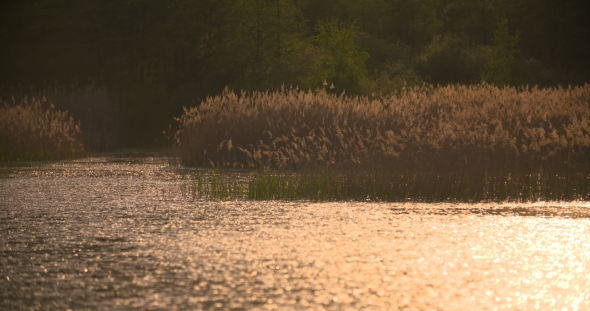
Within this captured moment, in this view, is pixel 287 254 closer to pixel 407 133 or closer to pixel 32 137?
pixel 407 133

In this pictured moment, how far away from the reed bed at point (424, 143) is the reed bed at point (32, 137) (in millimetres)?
3964

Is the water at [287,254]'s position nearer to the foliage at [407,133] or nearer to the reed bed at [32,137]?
the foliage at [407,133]

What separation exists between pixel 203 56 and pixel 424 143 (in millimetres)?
28126

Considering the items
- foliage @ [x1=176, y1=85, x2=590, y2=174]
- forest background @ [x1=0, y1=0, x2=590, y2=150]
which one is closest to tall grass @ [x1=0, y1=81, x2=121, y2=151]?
forest background @ [x1=0, y1=0, x2=590, y2=150]

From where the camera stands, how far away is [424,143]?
1830cm

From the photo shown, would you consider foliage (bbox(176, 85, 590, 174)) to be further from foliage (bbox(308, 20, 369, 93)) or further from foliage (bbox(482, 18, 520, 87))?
foliage (bbox(482, 18, 520, 87))

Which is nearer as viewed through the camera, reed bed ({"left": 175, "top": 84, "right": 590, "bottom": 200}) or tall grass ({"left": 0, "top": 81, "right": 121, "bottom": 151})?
reed bed ({"left": 175, "top": 84, "right": 590, "bottom": 200})

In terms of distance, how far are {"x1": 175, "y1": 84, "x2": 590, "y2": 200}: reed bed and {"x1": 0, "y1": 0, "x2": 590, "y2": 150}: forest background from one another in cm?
896

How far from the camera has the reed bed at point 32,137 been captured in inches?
995

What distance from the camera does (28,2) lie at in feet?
181

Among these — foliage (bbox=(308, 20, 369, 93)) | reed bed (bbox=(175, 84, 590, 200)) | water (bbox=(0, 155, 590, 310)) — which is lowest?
water (bbox=(0, 155, 590, 310))

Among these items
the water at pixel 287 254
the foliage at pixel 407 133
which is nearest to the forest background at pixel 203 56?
the foliage at pixel 407 133

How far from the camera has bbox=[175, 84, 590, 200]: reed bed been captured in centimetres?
1612

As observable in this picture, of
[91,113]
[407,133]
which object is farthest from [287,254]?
[91,113]
